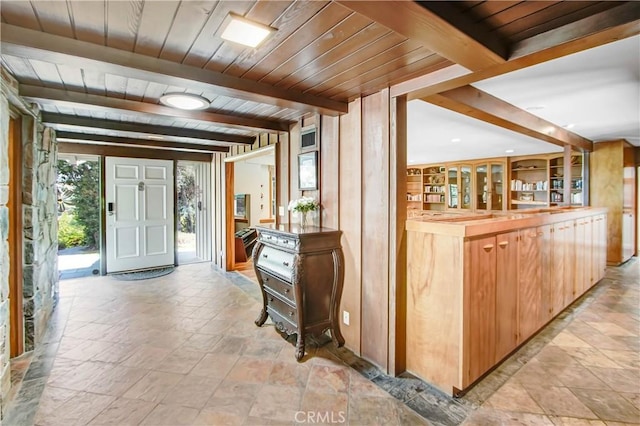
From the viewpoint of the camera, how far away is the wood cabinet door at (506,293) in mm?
2234

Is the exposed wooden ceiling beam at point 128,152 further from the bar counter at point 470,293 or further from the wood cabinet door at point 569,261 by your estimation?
the wood cabinet door at point 569,261

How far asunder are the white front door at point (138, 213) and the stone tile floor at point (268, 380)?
187 centimetres

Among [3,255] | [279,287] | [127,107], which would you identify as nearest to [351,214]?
[279,287]

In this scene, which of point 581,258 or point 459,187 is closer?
point 581,258

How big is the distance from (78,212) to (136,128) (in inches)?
120

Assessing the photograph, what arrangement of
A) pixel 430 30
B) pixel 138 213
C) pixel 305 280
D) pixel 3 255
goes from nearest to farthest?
1. pixel 430 30
2. pixel 3 255
3. pixel 305 280
4. pixel 138 213

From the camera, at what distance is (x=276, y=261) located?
2.79 m

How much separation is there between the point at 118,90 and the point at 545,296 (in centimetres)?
414

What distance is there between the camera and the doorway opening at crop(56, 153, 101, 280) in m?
5.34

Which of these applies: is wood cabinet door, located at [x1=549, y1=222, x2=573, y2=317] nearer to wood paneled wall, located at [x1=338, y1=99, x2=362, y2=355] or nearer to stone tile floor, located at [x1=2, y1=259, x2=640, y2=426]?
stone tile floor, located at [x1=2, y1=259, x2=640, y2=426]

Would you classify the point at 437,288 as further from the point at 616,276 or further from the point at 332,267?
the point at 616,276

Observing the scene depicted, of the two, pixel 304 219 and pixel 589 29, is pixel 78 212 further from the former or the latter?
pixel 589 29

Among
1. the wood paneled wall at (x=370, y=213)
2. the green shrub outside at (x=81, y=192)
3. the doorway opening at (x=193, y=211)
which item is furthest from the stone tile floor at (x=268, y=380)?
the doorway opening at (x=193, y=211)

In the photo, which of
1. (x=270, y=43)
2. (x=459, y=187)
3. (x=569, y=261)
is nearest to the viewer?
(x=270, y=43)
